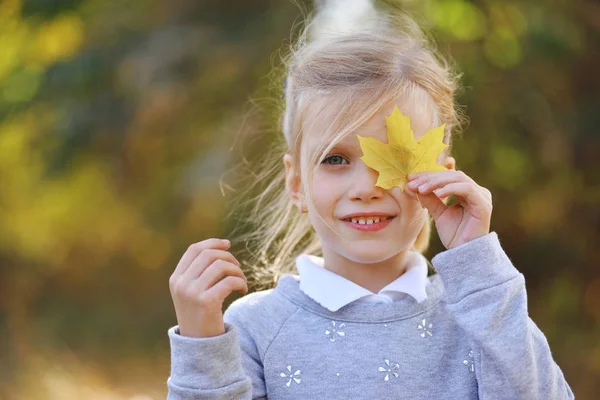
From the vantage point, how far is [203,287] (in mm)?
1591

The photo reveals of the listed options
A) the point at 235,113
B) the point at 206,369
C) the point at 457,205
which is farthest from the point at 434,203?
the point at 235,113

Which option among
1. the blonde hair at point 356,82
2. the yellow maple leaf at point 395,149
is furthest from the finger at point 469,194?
the blonde hair at point 356,82

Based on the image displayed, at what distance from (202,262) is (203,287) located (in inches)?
2.2

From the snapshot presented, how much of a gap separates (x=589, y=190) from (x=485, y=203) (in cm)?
289

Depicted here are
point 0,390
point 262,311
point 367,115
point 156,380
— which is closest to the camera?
point 367,115

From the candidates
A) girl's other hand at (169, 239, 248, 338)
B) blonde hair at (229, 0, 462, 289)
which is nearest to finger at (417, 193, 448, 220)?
blonde hair at (229, 0, 462, 289)

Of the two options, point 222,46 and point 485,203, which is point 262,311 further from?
point 222,46

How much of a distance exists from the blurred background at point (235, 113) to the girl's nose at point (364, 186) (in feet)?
6.15

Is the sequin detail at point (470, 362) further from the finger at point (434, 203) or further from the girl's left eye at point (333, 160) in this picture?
the girl's left eye at point (333, 160)

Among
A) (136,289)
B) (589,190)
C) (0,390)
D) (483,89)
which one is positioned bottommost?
(136,289)

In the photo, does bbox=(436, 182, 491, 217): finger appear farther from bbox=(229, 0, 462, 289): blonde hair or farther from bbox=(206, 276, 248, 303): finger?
bbox=(206, 276, 248, 303): finger

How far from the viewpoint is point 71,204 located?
6836mm

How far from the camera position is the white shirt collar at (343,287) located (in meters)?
1.82

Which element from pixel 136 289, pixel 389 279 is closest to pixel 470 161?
pixel 389 279
